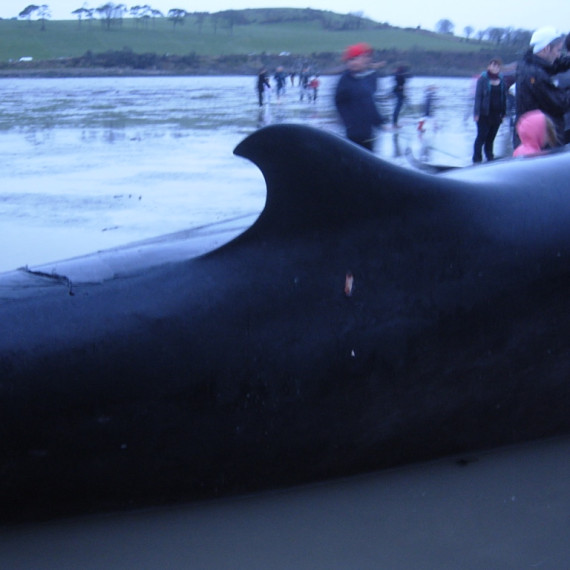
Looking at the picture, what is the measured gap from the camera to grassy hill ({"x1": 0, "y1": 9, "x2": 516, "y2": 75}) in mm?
112000

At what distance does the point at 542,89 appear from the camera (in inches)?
328

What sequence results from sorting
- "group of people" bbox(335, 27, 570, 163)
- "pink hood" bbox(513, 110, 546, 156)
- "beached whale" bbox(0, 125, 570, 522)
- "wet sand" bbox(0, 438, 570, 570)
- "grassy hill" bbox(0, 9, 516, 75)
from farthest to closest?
"grassy hill" bbox(0, 9, 516, 75), "group of people" bbox(335, 27, 570, 163), "pink hood" bbox(513, 110, 546, 156), "wet sand" bbox(0, 438, 570, 570), "beached whale" bbox(0, 125, 570, 522)

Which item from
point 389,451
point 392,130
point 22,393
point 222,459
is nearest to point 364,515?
point 389,451

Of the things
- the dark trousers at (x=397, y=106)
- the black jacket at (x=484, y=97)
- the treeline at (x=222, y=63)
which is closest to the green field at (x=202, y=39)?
the treeline at (x=222, y=63)

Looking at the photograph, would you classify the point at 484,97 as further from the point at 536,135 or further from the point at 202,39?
the point at 202,39

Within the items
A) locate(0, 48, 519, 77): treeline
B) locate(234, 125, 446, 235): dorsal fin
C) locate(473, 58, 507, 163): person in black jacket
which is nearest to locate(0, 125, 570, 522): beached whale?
locate(234, 125, 446, 235): dorsal fin

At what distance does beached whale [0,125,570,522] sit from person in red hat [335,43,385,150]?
5.91 meters

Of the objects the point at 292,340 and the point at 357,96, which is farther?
the point at 357,96

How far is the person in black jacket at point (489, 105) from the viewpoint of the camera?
12578 millimetres

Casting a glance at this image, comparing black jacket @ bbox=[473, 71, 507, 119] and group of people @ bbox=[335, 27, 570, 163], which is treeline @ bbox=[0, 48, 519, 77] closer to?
black jacket @ bbox=[473, 71, 507, 119]

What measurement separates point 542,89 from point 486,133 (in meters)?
4.58

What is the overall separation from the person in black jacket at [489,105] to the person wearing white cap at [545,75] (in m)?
4.13

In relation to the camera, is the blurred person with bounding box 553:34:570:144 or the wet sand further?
the blurred person with bounding box 553:34:570:144

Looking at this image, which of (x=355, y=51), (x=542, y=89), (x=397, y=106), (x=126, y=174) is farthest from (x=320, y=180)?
(x=397, y=106)
